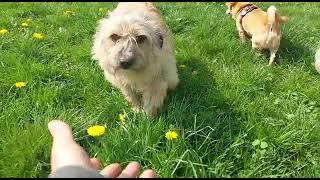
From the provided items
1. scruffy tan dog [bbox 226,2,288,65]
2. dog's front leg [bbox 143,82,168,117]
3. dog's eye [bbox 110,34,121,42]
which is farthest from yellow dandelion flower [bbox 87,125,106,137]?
scruffy tan dog [bbox 226,2,288,65]

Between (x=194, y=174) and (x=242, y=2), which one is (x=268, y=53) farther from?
(x=194, y=174)

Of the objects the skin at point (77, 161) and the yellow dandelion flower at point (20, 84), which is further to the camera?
the yellow dandelion flower at point (20, 84)

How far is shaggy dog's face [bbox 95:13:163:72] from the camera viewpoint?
3945 mm

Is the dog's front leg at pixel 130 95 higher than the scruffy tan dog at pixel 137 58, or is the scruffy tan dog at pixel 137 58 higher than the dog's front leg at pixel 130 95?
the scruffy tan dog at pixel 137 58

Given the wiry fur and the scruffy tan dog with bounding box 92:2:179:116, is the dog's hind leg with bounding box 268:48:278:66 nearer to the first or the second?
the wiry fur

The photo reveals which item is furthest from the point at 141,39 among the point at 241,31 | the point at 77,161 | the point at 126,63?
the point at 241,31

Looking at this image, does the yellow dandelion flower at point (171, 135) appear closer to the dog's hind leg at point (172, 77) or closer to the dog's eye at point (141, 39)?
the dog's eye at point (141, 39)

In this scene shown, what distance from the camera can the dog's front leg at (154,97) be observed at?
422cm

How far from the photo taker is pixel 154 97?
4.34 metres

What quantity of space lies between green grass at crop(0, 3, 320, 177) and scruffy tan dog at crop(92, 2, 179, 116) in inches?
6.6

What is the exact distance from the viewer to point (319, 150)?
351 centimetres

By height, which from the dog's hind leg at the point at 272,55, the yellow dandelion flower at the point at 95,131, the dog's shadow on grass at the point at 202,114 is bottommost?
the dog's hind leg at the point at 272,55

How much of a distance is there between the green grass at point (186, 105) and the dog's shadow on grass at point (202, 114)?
11 millimetres

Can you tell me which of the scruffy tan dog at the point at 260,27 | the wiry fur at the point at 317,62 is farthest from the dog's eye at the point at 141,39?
the wiry fur at the point at 317,62
